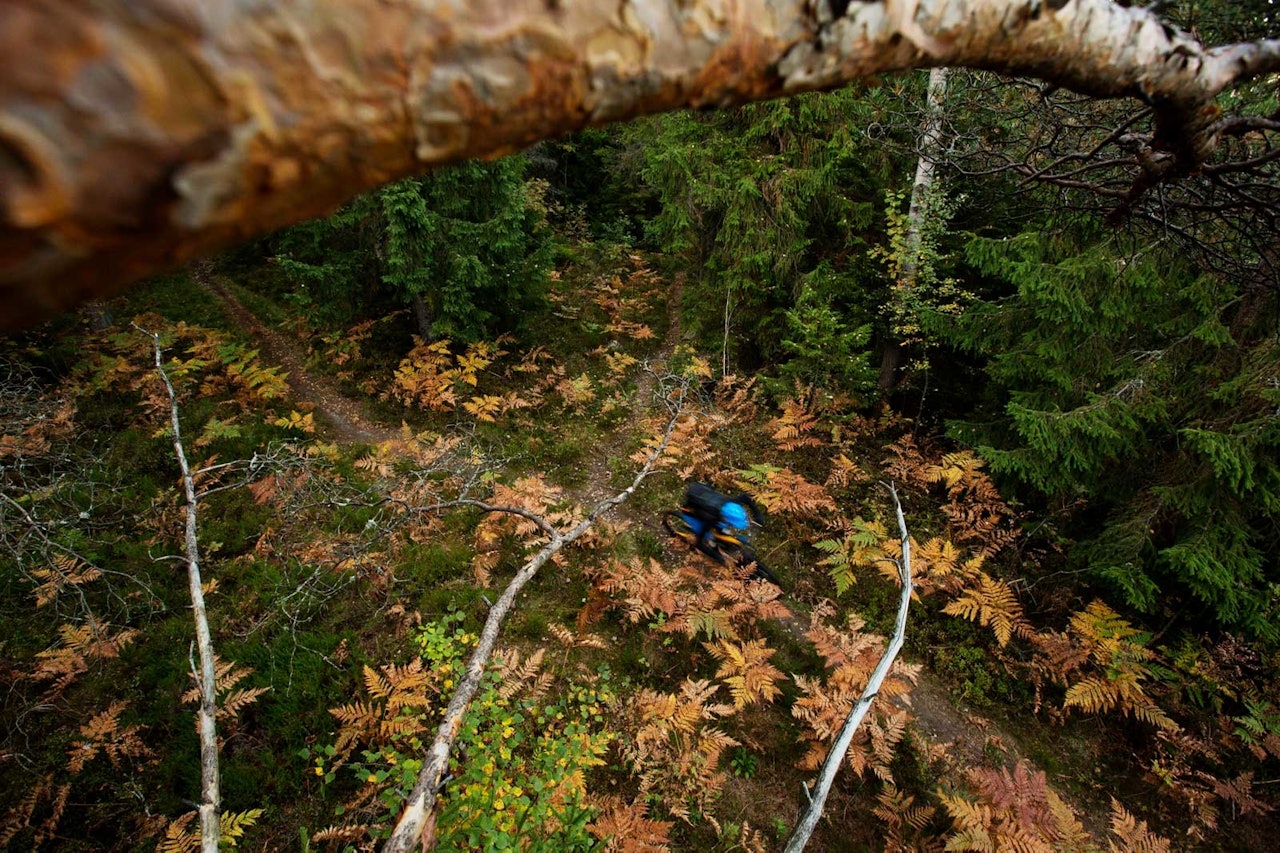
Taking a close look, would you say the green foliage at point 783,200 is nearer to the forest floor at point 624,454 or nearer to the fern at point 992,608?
the forest floor at point 624,454

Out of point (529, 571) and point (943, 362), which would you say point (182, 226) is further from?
point (943, 362)

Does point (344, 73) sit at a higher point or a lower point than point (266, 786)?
higher

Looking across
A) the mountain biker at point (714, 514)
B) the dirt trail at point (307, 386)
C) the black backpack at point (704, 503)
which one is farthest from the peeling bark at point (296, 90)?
the dirt trail at point (307, 386)

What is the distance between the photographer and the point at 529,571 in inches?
211

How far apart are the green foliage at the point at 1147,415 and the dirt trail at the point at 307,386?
11413mm

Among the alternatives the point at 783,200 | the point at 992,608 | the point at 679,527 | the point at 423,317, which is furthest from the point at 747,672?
the point at 423,317

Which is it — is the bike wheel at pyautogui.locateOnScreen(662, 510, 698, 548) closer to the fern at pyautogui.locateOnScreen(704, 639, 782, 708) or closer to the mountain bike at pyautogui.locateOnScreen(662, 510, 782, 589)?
the mountain bike at pyautogui.locateOnScreen(662, 510, 782, 589)

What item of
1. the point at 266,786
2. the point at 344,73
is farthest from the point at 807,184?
the point at 266,786

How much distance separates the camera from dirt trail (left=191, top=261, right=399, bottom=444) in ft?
35.6

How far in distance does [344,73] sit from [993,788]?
302 inches

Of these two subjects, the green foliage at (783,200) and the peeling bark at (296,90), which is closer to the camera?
the peeling bark at (296,90)

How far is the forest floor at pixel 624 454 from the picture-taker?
6.34 meters

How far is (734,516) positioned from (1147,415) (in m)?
5.43

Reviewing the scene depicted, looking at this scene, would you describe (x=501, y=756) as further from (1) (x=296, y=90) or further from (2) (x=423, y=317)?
(2) (x=423, y=317)
